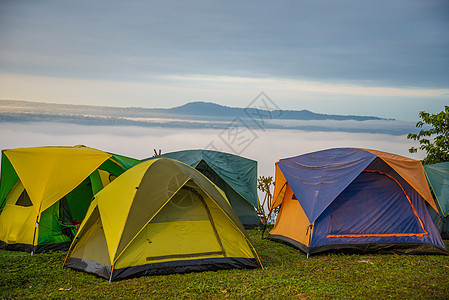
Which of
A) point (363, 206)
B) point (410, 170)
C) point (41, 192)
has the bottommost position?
point (363, 206)

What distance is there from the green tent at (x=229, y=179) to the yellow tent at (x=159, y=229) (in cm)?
421

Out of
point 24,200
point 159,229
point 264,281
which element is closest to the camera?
point 264,281

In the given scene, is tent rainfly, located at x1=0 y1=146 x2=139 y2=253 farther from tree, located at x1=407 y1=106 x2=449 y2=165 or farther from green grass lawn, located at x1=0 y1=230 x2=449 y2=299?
tree, located at x1=407 y1=106 x2=449 y2=165

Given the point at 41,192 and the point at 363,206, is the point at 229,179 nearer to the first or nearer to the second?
the point at 363,206

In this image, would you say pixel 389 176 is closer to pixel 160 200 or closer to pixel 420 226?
pixel 420 226

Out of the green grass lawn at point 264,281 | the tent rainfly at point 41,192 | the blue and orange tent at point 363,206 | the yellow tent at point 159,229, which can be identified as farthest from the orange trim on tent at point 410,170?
the tent rainfly at point 41,192

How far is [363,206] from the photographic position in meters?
8.96

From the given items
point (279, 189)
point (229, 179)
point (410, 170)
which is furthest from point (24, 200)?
point (410, 170)

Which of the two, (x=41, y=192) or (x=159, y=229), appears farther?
(x=41, y=192)

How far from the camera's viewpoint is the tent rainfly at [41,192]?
28.6 ft

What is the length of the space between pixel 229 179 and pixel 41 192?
5345 mm

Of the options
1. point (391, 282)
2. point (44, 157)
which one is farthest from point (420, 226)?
point (44, 157)

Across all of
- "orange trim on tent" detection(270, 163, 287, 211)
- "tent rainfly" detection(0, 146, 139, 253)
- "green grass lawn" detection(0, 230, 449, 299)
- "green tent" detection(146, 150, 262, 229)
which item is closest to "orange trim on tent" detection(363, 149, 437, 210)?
"green grass lawn" detection(0, 230, 449, 299)

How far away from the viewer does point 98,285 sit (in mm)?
6438
